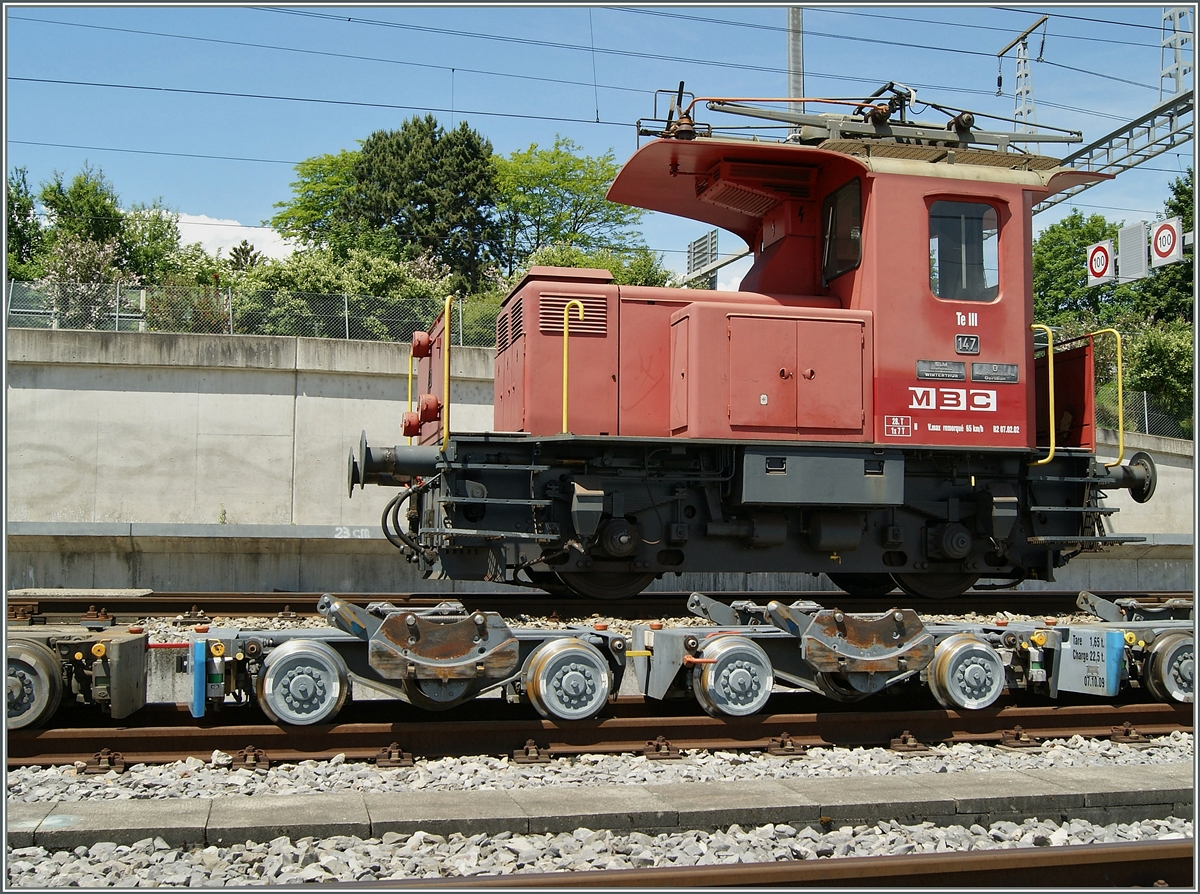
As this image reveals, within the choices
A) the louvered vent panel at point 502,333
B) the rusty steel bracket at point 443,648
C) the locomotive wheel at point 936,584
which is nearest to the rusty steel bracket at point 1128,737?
the locomotive wheel at point 936,584

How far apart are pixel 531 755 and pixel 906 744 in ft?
7.91

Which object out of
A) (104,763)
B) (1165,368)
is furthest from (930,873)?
(1165,368)

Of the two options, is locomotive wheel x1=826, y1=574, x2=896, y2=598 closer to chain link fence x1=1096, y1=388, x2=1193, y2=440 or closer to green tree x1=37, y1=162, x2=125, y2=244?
chain link fence x1=1096, y1=388, x2=1193, y2=440

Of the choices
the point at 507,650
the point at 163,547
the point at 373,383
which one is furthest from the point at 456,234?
the point at 507,650

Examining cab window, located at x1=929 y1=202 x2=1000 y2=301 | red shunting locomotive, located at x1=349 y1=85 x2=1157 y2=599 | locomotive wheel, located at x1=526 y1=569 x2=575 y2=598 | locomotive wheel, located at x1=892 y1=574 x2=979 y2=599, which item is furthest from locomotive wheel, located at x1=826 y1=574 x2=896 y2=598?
cab window, located at x1=929 y1=202 x2=1000 y2=301

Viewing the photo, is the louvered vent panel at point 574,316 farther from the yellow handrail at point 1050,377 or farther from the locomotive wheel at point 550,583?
the yellow handrail at point 1050,377

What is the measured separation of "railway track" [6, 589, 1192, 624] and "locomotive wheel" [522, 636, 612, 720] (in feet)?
10.2

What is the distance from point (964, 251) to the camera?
926 centimetres

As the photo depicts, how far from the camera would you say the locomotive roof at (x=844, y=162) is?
29.9 ft

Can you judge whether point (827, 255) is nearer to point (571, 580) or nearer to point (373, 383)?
point (571, 580)

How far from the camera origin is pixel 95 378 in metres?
16.3

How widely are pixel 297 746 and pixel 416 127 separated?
4826 centimetres

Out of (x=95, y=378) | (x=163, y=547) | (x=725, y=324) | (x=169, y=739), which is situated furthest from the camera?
(x=95, y=378)

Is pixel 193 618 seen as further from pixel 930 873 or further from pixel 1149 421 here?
pixel 1149 421
